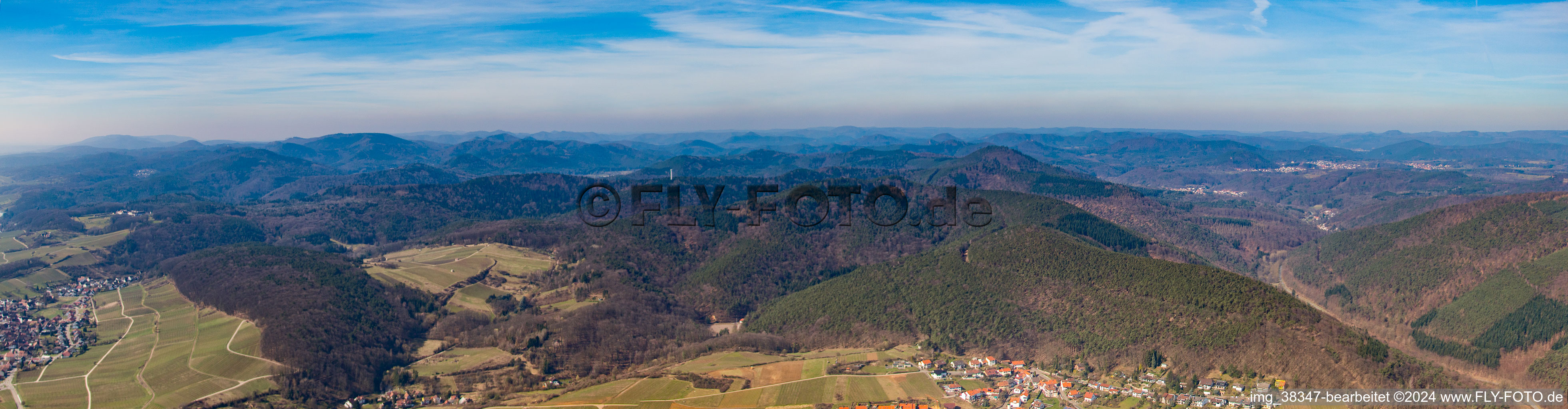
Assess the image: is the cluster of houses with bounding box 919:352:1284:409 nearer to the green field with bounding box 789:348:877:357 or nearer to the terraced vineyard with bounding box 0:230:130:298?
the green field with bounding box 789:348:877:357

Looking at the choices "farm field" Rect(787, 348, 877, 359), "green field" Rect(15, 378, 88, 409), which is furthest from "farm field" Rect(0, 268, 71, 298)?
"farm field" Rect(787, 348, 877, 359)

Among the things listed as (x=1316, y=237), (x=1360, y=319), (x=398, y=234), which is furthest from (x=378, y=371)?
(x=1316, y=237)

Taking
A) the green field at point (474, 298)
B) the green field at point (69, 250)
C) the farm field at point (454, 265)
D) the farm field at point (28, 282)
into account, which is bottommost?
the green field at point (474, 298)

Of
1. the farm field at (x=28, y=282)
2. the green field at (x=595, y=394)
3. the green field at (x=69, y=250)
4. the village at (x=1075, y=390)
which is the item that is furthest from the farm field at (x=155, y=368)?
the village at (x=1075, y=390)

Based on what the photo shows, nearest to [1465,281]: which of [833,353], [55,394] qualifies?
[833,353]

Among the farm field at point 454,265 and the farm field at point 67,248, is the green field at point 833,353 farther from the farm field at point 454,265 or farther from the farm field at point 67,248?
the farm field at point 67,248

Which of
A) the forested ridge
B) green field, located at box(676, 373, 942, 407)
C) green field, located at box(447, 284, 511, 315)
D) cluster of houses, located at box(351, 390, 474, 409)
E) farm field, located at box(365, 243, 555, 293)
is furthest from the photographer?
farm field, located at box(365, 243, 555, 293)

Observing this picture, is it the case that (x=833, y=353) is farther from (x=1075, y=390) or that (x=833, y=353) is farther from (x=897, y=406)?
(x=1075, y=390)

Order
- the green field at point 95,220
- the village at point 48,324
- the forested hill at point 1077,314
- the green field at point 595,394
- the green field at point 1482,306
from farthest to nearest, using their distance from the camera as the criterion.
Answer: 1. the green field at point 95,220
2. the green field at point 1482,306
3. the village at point 48,324
4. the green field at point 595,394
5. the forested hill at point 1077,314
